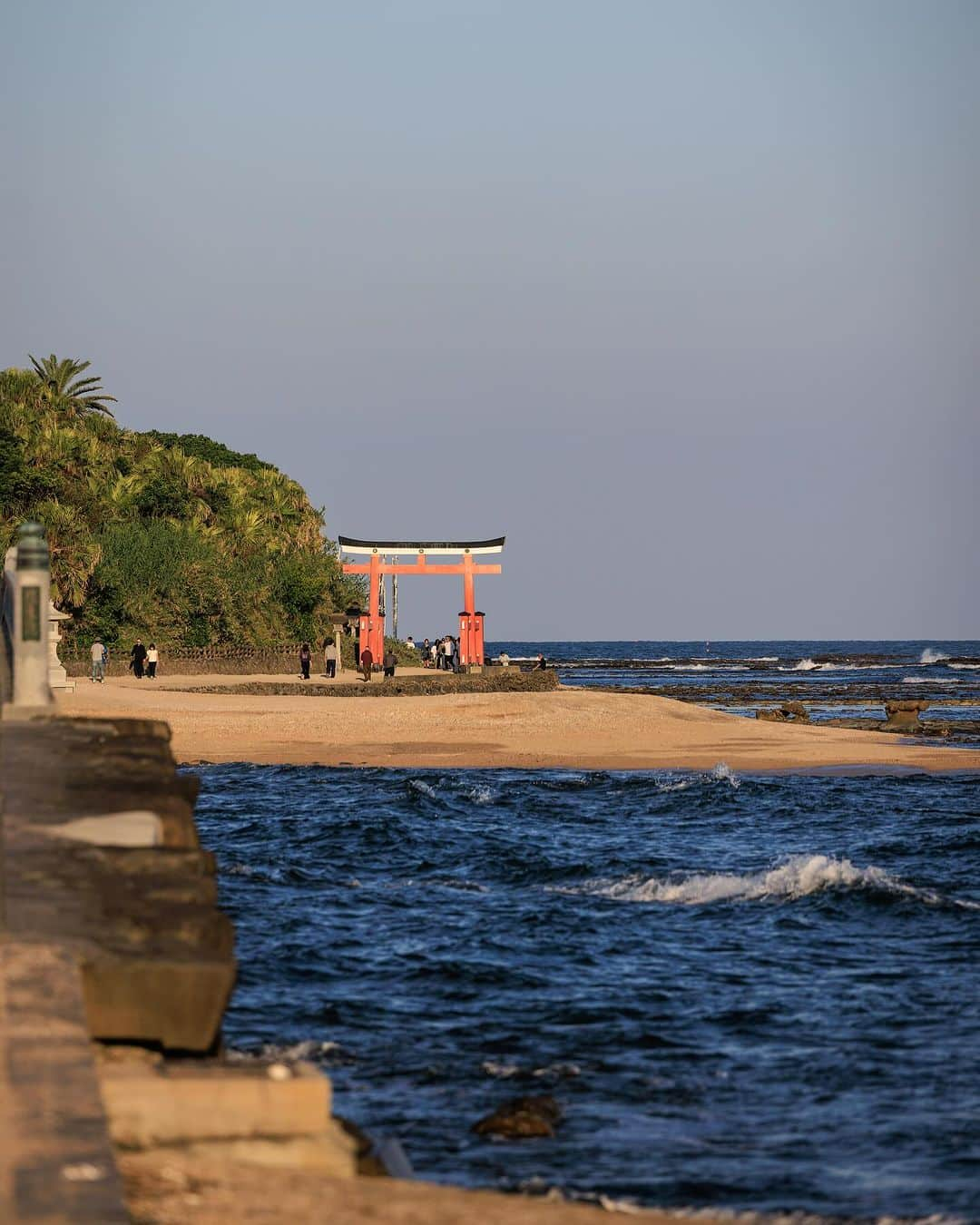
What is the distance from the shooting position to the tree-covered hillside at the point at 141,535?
54594mm

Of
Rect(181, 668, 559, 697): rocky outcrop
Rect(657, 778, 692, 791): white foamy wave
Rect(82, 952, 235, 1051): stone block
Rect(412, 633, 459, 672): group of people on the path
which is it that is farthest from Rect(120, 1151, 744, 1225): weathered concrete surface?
Rect(412, 633, 459, 672): group of people on the path

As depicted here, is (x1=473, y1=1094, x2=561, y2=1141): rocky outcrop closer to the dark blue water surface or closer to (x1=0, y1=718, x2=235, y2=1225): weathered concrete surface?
the dark blue water surface

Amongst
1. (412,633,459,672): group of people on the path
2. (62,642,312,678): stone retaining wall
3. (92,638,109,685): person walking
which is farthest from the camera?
(412,633,459,672): group of people on the path

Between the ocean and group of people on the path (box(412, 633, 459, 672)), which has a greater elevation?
group of people on the path (box(412, 633, 459, 672))

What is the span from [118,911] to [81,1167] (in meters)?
2.89

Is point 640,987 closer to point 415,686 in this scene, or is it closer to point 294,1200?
point 294,1200

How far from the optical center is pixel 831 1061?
11523mm

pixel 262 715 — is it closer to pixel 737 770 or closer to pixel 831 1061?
pixel 737 770

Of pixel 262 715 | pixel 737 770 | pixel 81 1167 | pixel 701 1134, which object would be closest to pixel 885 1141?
pixel 701 1134

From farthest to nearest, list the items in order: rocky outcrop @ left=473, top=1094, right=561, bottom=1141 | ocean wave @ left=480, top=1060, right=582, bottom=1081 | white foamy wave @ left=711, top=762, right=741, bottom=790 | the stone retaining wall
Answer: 1. the stone retaining wall
2. white foamy wave @ left=711, top=762, right=741, bottom=790
3. ocean wave @ left=480, top=1060, right=582, bottom=1081
4. rocky outcrop @ left=473, top=1094, right=561, bottom=1141

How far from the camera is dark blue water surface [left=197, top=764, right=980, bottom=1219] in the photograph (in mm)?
9398

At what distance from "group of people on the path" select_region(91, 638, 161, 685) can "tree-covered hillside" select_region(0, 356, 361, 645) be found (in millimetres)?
2840

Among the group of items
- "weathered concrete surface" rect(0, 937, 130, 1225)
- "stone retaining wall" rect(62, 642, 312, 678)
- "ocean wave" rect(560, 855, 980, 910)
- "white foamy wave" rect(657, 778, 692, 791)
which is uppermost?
"stone retaining wall" rect(62, 642, 312, 678)

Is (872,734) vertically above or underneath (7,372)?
underneath
